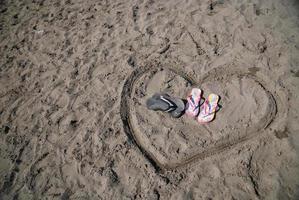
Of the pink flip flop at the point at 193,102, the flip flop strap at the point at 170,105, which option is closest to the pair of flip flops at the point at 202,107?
the pink flip flop at the point at 193,102

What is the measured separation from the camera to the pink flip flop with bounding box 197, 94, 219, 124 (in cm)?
335

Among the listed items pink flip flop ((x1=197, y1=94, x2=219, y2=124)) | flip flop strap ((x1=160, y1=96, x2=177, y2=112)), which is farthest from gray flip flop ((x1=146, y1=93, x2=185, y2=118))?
pink flip flop ((x1=197, y1=94, x2=219, y2=124))

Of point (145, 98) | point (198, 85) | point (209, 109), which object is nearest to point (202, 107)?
point (209, 109)

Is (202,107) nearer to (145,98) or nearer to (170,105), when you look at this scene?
(170,105)

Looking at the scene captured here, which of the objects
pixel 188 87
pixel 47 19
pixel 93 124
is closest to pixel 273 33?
pixel 188 87

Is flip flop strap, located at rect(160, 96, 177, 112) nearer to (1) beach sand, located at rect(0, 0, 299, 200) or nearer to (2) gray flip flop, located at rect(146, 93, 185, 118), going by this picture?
(2) gray flip flop, located at rect(146, 93, 185, 118)

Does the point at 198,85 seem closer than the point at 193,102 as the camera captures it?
No

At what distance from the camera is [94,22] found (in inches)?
183

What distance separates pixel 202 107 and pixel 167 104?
404 millimetres

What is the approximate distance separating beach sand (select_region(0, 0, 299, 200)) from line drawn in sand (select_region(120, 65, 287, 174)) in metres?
0.01

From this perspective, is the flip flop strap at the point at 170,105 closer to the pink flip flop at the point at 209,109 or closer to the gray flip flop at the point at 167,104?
the gray flip flop at the point at 167,104

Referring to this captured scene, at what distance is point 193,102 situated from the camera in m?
3.48

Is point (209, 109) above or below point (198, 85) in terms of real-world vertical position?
below

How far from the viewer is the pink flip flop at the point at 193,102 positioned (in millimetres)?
3426
